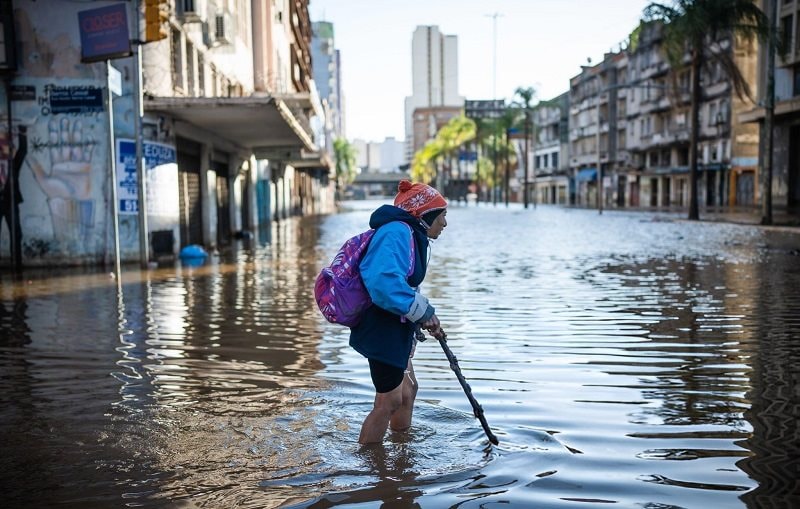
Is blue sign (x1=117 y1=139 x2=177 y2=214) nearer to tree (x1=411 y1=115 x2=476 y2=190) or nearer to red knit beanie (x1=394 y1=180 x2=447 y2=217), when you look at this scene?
red knit beanie (x1=394 y1=180 x2=447 y2=217)

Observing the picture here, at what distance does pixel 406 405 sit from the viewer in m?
4.91

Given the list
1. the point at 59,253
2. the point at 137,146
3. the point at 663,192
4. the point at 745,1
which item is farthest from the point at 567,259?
the point at 663,192

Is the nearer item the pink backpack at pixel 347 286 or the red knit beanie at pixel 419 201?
the pink backpack at pixel 347 286

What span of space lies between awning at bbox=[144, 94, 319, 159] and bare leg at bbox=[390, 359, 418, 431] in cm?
1525

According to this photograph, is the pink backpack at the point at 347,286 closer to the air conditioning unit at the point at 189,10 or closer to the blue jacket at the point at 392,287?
the blue jacket at the point at 392,287

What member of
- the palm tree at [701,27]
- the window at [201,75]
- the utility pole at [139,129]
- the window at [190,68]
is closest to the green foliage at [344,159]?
the palm tree at [701,27]

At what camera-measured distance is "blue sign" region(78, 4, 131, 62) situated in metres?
15.4

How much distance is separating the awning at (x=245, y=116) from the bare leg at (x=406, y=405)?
1525 cm

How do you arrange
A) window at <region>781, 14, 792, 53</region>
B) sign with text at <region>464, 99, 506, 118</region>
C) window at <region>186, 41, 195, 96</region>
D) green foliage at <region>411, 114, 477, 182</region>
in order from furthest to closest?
green foliage at <region>411, 114, 477, 182</region>
sign with text at <region>464, 99, 506, 118</region>
window at <region>781, 14, 792, 53</region>
window at <region>186, 41, 195, 96</region>

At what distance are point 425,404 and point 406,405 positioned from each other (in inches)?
31.1

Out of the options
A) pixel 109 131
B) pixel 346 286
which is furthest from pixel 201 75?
pixel 346 286

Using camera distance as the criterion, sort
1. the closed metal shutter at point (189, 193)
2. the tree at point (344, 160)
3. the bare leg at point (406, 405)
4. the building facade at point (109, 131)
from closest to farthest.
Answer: the bare leg at point (406, 405)
the building facade at point (109, 131)
the closed metal shutter at point (189, 193)
the tree at point (344, 160)

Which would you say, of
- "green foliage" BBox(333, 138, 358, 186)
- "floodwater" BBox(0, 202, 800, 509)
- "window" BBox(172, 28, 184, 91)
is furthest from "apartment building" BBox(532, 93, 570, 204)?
"floodwater" BBox(0, 202, 800, 509)

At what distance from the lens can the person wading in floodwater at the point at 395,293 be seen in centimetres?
415
